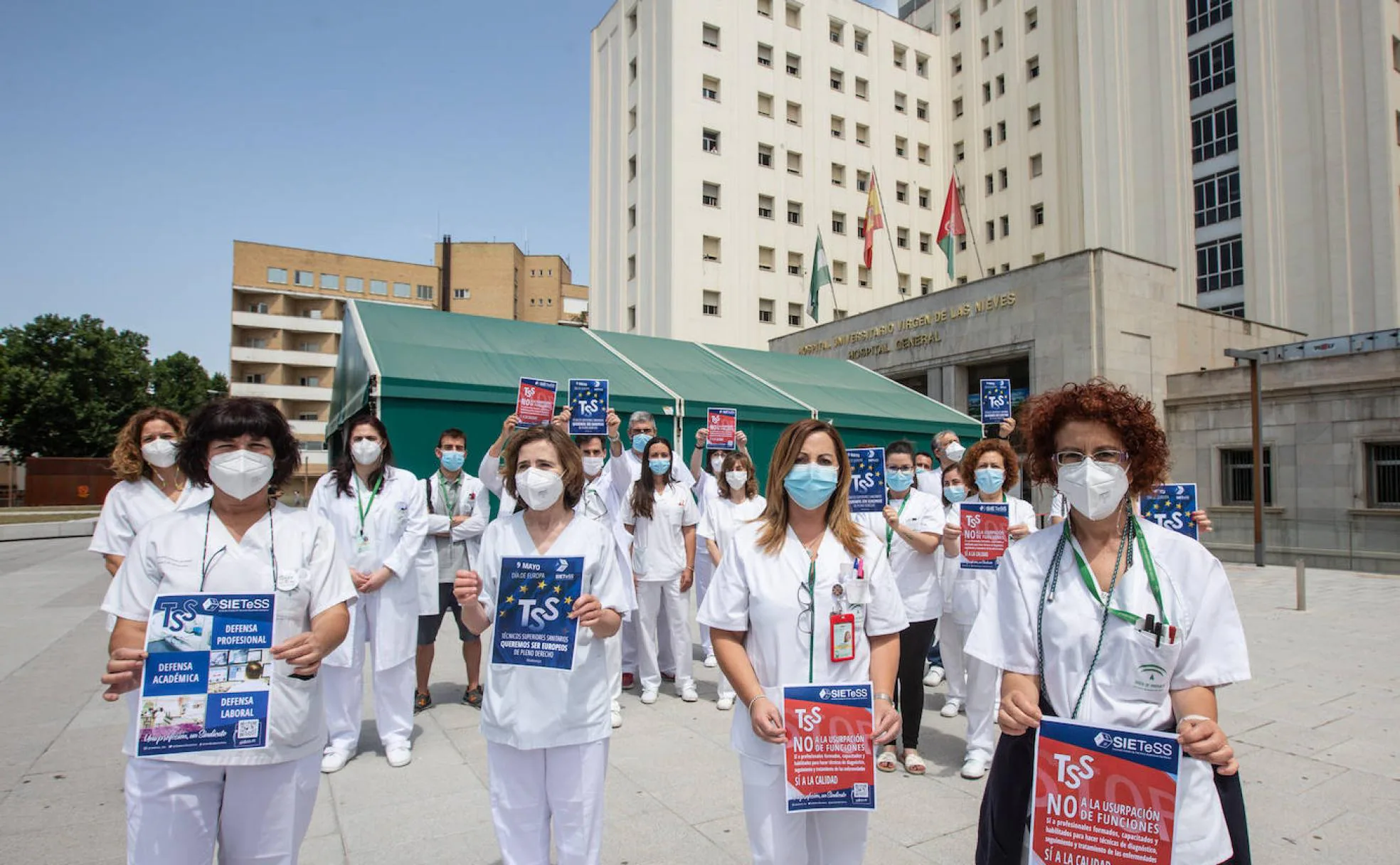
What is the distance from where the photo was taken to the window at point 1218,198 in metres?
31.3

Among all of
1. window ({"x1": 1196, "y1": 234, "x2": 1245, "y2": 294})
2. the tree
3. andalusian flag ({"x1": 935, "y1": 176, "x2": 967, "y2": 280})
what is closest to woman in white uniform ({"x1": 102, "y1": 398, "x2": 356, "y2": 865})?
andalusian flag ({"x1": 935, "y1": 176, "x2": 967, "y2": 280})

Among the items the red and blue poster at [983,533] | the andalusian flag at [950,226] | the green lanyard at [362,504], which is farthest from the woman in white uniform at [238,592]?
the andalusian flag at [950,226]

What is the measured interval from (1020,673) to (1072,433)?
72 centimetres

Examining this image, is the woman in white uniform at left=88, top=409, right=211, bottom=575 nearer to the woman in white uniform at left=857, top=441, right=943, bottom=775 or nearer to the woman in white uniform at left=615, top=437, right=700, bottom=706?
the woman in white uniform at left=615, top=437, right=700, bottom=706

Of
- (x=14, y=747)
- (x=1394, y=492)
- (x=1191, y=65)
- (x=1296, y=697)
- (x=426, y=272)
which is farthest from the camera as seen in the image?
(x=426, y=272)

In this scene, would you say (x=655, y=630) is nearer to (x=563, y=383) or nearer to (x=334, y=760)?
(x=334, y=760)

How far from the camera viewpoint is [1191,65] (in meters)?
33.0

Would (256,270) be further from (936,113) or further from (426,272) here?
(936,113)

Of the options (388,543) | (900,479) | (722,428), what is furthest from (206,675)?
(722,428)

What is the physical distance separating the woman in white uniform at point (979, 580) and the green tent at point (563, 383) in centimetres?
813

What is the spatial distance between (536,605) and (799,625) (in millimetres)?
997

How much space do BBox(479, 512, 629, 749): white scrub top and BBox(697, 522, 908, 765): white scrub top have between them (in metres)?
0.56

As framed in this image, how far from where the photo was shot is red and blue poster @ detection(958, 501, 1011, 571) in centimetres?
488

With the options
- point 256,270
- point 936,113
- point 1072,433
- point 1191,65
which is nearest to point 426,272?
point 256,270
